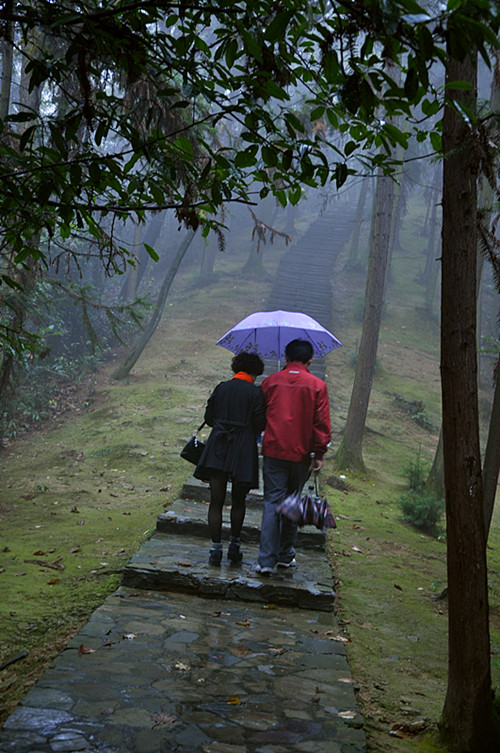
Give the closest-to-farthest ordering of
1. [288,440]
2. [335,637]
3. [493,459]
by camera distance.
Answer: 1. [335,637]
2. [288,440]
3. [493,459]

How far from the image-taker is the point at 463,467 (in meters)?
3.52

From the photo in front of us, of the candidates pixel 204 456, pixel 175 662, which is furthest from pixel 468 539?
pixel 204 456

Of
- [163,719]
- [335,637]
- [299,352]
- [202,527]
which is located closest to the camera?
[163,719]

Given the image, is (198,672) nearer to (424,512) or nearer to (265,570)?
(265,570)

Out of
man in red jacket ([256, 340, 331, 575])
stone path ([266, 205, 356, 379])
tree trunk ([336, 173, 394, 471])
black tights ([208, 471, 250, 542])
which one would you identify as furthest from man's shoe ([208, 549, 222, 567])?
stone path ([266, 205, 356, 379])

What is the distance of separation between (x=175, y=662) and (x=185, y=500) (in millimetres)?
4292

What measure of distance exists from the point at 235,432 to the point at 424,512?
5491mm

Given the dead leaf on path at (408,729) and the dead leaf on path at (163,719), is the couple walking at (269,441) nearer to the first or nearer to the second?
the dead leaf on path at (408,729)

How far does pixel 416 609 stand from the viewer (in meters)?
6.32

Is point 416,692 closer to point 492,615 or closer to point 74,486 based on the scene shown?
point 492,615

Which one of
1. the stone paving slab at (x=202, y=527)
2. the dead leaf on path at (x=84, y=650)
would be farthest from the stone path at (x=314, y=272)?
the dead leaf on path at (x=84, y=650)

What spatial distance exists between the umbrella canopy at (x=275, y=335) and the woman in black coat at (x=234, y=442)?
7.98 ft

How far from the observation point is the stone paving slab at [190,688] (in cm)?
313

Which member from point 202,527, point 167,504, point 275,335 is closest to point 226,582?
point 202,527
